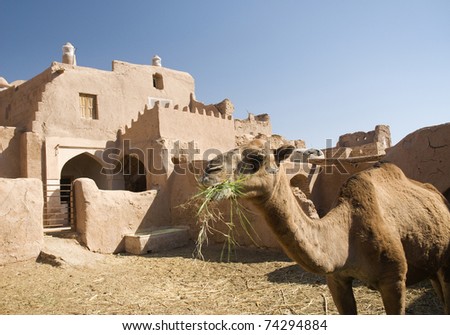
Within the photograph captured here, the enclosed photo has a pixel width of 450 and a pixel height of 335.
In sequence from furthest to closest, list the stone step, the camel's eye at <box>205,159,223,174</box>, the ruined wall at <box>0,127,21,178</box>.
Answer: the ruined wall at <box>0,127,21,178</box>, the stone step, the camel's eye at <box>205,159,223,174</box>

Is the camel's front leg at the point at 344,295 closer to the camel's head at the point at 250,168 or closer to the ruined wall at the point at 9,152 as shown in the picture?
the camel's head at the point at 250,168

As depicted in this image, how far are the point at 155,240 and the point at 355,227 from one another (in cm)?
814

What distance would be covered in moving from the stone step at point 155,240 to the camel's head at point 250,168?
314 inches

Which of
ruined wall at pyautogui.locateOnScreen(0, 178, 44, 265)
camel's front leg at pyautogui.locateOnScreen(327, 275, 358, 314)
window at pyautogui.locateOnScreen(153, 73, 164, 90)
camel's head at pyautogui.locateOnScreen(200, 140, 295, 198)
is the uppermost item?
window at pyautogui.locateOnScreen(153, 73, 164, 90)

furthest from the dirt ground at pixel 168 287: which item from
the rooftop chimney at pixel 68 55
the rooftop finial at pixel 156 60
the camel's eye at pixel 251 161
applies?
the rooftop finial at pixel 156 60

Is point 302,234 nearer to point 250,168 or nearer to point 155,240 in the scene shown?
point 250,168

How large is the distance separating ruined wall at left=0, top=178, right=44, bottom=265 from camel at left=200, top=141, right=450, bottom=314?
7.20 meters

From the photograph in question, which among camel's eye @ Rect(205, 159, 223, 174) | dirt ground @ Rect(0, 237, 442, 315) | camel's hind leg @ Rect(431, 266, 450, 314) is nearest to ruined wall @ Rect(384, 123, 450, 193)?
dirt ground @ Rect(0, 237, 442, 315)

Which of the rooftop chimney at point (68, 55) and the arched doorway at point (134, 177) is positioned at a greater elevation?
the rooftop chimney at point (68, 55)

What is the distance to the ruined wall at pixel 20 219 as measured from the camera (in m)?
8.03

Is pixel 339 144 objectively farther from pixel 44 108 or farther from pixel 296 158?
pixel 296 158

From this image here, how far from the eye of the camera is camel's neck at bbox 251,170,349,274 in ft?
9.92

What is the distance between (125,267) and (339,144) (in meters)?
26.1

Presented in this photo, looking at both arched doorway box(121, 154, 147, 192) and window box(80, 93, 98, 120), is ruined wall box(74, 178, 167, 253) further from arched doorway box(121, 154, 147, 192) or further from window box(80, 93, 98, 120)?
window box(80, 93, 98, 120)
